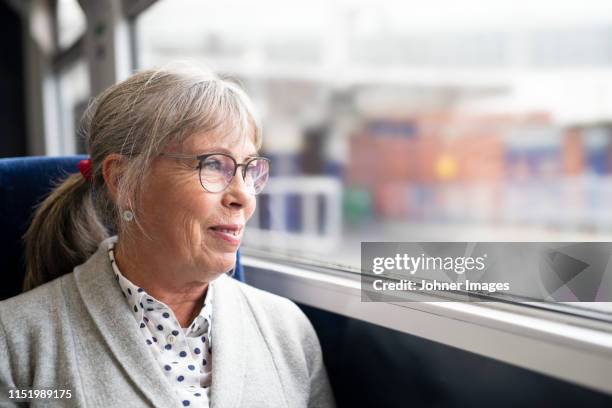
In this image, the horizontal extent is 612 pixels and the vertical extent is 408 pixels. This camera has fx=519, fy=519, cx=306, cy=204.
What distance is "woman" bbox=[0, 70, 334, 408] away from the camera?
942 millimetres

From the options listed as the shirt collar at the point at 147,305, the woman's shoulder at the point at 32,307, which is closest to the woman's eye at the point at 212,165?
the shirt collar at the point at 147,305

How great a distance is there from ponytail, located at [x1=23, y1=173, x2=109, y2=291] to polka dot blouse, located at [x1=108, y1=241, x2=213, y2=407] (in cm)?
23

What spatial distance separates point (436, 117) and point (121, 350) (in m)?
8.97

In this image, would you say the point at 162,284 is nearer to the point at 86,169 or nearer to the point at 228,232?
the point at 228,232

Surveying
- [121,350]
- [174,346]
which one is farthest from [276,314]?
[121,350]

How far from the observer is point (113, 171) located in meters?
1.08

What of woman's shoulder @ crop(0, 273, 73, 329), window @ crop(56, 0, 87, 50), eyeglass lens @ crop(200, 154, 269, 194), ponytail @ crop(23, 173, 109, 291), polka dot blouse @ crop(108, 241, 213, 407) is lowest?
polka dot blouse @ crop(108, 241, 213, 407)

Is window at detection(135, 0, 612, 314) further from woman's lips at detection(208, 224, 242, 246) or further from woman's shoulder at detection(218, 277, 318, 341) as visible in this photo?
woman's lips at detection(208, 224, 242, 246)

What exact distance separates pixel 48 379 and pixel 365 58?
11.8 m

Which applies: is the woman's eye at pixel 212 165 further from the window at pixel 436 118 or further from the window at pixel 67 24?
the window at pixel 436 118

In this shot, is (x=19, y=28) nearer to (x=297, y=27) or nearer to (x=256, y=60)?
(x=256, y=60)

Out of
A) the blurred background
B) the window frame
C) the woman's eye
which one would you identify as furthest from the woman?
the blurred background

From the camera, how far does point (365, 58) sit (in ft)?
39.2

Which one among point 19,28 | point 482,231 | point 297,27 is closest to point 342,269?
point 19,28
